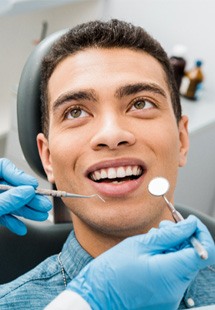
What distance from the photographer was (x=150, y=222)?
1.45 m

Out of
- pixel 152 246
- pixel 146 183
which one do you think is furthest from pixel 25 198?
pixel 152 246

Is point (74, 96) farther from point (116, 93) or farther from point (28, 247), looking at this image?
point (28, 247)

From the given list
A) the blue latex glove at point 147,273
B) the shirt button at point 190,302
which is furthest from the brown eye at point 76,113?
the shirt button at point 190,302

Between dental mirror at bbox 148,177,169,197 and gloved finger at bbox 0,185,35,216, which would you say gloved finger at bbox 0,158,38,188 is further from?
dental mirror at bbox 148,177,169,197

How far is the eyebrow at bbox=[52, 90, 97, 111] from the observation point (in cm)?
147

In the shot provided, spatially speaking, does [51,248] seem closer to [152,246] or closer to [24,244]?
[24,244]

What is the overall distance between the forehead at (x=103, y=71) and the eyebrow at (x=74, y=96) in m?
0.01

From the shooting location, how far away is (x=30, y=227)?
→ 172cm

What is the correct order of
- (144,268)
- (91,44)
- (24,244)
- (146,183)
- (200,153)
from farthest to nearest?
(200,153) < (24,244) < (91,44) < (146,183) < (144,268)

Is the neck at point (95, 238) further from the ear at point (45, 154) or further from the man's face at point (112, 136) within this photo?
the ear at point (45, 154)

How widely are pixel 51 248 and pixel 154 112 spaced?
0.55 metres

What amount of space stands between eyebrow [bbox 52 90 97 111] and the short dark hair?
0.26 ft

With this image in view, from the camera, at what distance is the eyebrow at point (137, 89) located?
1.47 m

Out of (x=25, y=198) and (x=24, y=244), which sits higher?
(x=25, y=198)
